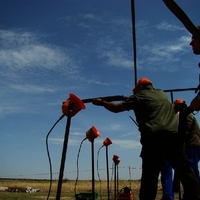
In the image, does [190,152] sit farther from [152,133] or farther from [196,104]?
[196,104]

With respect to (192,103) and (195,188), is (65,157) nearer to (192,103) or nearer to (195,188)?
(192,103)

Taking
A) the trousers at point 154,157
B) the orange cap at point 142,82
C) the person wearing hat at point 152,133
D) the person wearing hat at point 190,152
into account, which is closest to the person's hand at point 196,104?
the person wearing hat at point 152,133

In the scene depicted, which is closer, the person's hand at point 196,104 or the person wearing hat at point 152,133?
the person's hand at point 196,104

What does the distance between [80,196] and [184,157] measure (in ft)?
9.75

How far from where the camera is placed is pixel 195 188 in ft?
12.3

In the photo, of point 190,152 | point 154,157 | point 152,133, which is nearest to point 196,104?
point 152,133

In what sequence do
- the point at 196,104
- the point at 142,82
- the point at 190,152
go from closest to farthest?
the point at 196,104, the point at 142,82, the point at 190,152

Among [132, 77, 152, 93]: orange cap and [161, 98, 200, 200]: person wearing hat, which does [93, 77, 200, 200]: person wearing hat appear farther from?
[161, 98, 200, 200]: person wearing hat

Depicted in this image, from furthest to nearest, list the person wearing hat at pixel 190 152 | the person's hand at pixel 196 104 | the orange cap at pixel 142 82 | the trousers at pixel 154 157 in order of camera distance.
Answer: the person wearing hat at pixel 190 152
the orange cap at pixel 142 82
the trousers at pixel 154 157
the person's hand at pixel 196 104

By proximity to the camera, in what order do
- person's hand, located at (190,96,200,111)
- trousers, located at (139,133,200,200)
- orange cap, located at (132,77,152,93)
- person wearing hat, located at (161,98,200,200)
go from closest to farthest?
person's hand, located at (190,96,200,111) < trousers, located at (139,133,200,200) < orange cap, located at (132,77,152,93) < person wearing hat, located at (161,98,200,200)

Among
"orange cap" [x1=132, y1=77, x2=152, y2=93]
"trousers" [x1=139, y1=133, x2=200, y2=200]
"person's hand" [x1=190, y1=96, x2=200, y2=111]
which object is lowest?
"trousers" [x1=139, y1=133, x2=200, y2=200]

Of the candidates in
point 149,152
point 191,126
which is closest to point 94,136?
point 149,152

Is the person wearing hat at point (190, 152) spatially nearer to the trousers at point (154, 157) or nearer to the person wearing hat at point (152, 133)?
the person wearing hat at point (152, 133)

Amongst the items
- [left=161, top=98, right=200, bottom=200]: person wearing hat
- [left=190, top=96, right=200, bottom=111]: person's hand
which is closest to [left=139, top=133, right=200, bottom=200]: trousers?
[left=161, top=98, right=200, bottom=200]: person wearing hat
